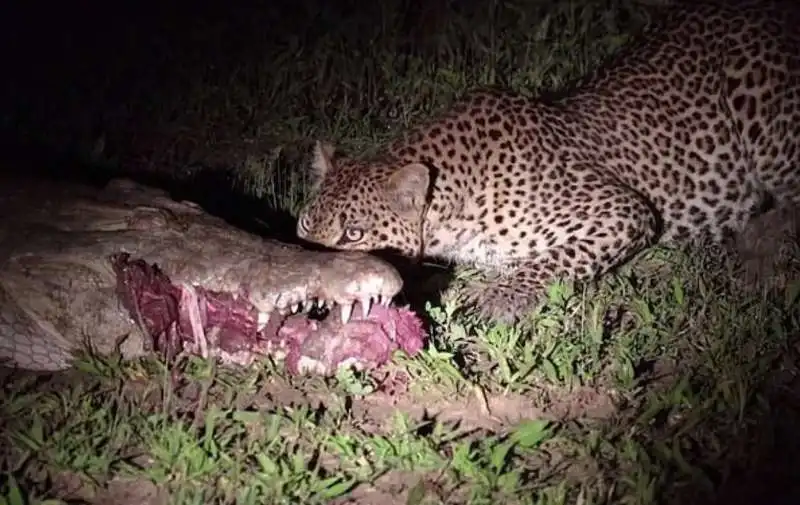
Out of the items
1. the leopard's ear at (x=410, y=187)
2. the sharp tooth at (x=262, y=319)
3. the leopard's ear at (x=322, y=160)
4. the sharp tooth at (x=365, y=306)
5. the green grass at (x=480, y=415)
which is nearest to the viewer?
the green grass at (x=480, y=415)

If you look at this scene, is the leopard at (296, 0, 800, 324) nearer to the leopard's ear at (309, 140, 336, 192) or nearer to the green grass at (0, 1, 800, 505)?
the leopard's ear at (309, 140, 336, 192)

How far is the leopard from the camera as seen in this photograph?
6988 mm

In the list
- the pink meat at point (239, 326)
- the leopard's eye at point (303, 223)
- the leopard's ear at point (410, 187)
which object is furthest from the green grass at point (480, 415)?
the leopard's eye at point (303, 223)

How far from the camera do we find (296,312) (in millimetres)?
5637

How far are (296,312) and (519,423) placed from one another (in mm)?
1183

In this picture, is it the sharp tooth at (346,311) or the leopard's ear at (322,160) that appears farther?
the leopard's ear at (322,160)

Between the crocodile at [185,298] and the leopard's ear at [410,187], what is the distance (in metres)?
1.09

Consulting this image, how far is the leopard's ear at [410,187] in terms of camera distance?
266 inches

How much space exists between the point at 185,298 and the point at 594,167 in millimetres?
2979

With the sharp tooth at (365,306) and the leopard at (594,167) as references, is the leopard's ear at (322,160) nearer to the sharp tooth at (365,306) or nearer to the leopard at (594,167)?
the leopard at (594,167)

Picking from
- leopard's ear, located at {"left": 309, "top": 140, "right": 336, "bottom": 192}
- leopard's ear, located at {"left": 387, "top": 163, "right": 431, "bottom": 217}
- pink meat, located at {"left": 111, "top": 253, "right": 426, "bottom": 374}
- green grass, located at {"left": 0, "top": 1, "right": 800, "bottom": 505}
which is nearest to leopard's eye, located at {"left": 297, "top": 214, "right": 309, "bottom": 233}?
leopard's ear, located at {"left": 309, "top": 140, "right": 336, "bottom": 192}

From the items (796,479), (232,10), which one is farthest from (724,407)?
(232,10)

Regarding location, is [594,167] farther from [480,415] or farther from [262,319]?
[262,319]

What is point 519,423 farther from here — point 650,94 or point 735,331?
point 650,94
